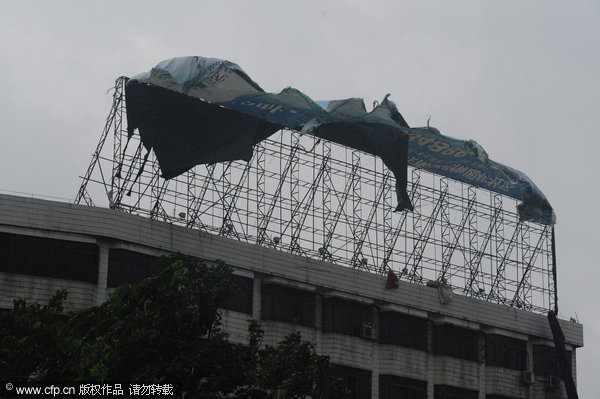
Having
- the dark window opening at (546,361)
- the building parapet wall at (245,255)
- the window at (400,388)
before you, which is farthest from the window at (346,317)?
the dark window opening at (546,361)

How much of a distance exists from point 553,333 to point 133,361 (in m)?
29.8

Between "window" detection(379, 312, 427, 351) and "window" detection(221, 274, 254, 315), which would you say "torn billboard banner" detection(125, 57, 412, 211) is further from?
"window" detection(379, 312, 427, 351)

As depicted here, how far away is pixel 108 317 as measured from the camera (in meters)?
28.9

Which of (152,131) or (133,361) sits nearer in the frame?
(133,361)

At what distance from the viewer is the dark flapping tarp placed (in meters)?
42.6

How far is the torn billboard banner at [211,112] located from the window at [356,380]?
357 inches

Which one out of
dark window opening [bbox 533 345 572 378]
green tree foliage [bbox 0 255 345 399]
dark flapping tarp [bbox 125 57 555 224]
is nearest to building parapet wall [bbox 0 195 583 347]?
dark window opening [bbox 533 345 572 378]

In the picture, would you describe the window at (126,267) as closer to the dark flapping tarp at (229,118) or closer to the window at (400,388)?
the dark flapping tarp at (229,118)

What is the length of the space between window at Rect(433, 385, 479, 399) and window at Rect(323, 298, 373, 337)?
4439 millimetres

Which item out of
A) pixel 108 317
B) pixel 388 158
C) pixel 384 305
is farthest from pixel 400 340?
pixel 108 317

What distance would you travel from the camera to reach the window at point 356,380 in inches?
1790

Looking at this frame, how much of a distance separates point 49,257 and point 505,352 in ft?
73.6

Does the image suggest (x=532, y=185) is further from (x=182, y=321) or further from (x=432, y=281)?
(x=182, y=321)

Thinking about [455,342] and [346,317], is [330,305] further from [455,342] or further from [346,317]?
[455,342]
